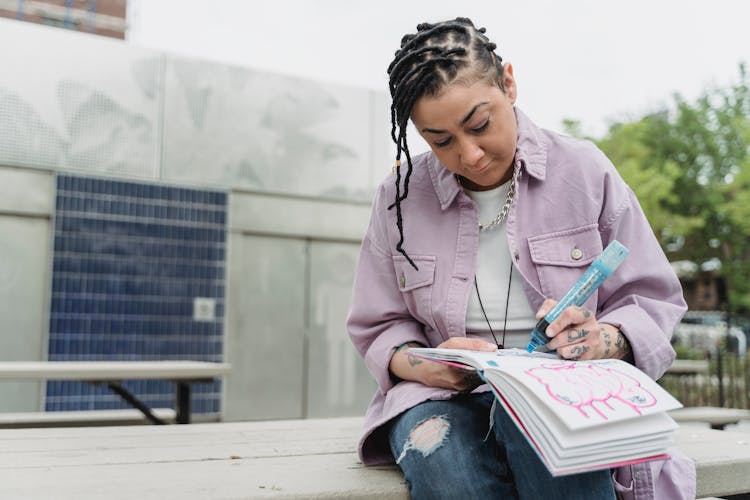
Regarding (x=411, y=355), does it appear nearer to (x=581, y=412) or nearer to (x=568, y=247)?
(x=568, y=247)

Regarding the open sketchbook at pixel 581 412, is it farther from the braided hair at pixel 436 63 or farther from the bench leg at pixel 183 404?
the bench leg at pixel 183 404

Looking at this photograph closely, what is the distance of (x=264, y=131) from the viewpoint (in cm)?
786

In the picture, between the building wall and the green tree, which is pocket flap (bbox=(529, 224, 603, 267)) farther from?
the green tree

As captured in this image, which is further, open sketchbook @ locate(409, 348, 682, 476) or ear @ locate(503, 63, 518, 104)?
ear @ locate(503, 63, 518, 104)

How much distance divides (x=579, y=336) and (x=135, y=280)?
6220 millimetres

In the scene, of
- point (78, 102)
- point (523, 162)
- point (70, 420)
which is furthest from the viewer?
point (78, 102)

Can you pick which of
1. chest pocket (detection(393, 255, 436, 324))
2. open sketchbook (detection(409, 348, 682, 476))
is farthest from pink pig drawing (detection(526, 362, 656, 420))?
chest pocket (detection(393, 255, 436, 324))

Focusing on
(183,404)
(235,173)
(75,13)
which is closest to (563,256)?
(183,404)

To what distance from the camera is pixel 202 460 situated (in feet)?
5.63

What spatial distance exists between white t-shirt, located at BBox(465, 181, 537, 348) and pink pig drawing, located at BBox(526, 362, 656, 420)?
38 centimetres

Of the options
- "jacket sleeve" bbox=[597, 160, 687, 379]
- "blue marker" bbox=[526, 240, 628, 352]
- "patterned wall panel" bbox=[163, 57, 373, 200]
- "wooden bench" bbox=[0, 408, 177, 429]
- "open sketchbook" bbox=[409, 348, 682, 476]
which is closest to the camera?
"open sketchbook" bbox=[409, 348, 682, 476]

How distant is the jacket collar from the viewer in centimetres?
183

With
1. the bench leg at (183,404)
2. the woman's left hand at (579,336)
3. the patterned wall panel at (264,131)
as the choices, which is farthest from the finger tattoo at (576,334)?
the patterned wall panel at (264,131)

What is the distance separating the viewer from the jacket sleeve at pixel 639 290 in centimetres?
162
